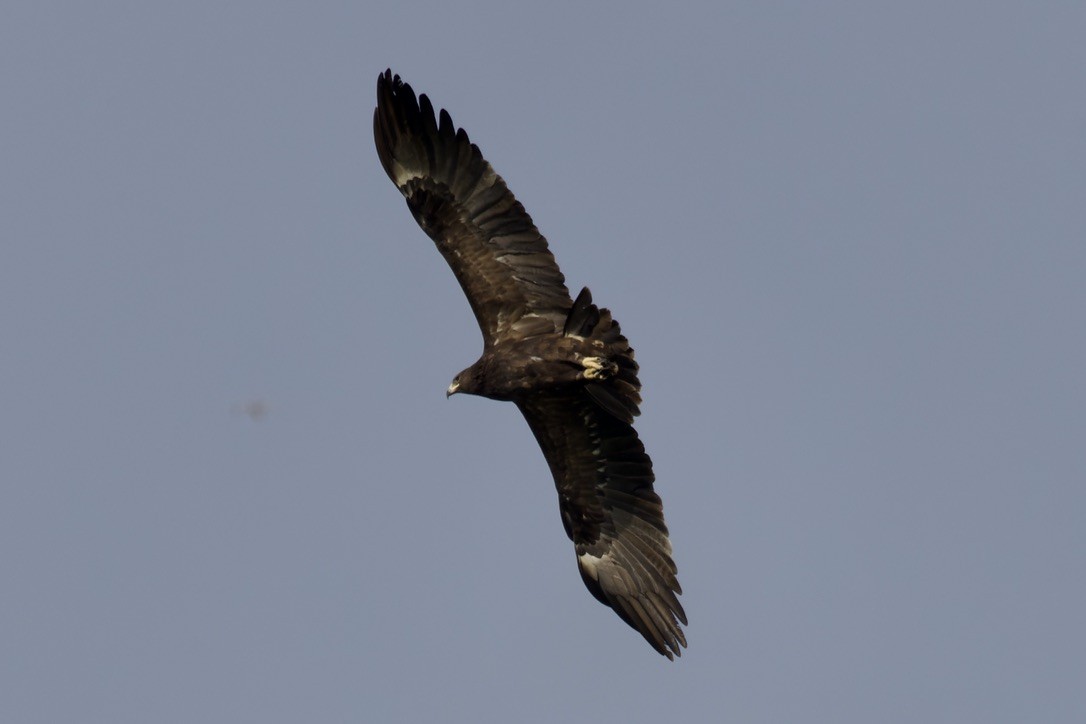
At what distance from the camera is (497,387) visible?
17.6 metres

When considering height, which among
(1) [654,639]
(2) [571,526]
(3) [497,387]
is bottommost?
(1) [654,639]

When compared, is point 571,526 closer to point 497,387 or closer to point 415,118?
point 497,387

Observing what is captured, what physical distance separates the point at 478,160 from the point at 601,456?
3317 millimetres

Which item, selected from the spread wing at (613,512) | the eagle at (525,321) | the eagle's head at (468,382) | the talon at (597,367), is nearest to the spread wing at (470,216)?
the eagle at (525,321)

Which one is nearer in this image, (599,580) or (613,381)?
(613,381)

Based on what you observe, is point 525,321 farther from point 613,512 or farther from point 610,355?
point 613,512

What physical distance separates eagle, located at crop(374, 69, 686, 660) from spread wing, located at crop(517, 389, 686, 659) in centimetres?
1

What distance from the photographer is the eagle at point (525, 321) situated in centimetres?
1788

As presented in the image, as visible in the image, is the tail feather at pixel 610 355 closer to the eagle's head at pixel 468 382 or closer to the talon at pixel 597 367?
the talon at pixel 597 367

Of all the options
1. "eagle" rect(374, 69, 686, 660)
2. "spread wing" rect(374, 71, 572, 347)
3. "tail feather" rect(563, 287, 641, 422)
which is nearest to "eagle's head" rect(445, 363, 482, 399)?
"eagle" rect(374, 69, 686, 660)

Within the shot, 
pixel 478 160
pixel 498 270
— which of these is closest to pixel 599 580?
pixel 498 270

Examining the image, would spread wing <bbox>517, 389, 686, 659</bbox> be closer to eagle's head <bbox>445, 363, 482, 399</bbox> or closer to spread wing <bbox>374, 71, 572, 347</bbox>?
eagle's head <bbox>445, 363, 482, 399</bbox>

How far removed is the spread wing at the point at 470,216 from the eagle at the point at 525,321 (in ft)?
0.03

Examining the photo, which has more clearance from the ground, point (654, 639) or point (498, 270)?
point (498, 270)
